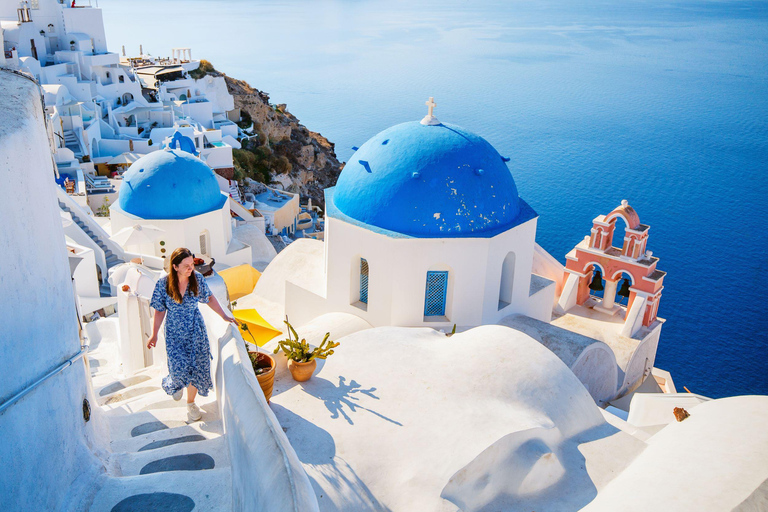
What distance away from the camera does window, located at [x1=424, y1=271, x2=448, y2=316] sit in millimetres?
11320

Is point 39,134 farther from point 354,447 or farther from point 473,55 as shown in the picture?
point 473,55

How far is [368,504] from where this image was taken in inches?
239

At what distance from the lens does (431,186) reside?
1098 centimetres

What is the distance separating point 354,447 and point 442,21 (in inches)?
5572

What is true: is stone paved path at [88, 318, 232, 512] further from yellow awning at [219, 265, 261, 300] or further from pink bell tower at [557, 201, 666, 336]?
pink bell tower at [557, 201, 666, 336]

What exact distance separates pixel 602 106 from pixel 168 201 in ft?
195

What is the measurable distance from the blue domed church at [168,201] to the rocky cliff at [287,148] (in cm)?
2899

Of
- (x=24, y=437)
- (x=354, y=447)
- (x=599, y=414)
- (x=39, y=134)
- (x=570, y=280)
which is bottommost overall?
(x=570, y=280)

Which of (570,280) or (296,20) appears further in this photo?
(296,20)

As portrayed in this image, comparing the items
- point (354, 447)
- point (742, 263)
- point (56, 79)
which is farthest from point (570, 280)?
point (56, 79)

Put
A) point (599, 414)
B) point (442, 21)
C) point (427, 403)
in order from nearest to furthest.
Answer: point (427, 403) < point (599, 414) < point (442, 21)

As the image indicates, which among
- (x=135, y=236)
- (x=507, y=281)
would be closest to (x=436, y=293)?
(x=507, y=281)

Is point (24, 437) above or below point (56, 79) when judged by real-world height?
above

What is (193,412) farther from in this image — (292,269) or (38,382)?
(292,269)
